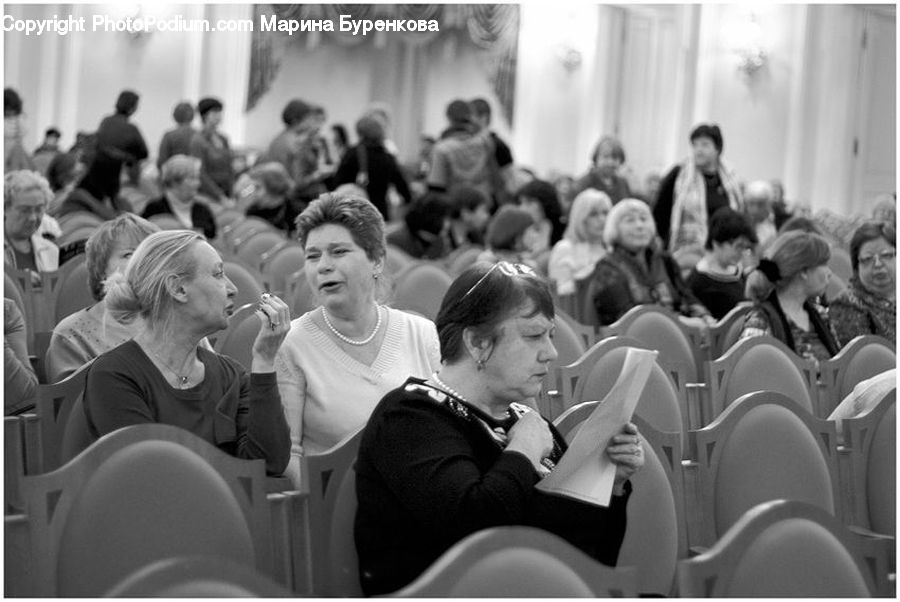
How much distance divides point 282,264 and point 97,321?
9.80 feet

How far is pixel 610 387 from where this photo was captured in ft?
13.0

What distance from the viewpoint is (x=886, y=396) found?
3.52 m

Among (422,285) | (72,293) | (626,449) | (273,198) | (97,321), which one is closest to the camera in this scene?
(626,449)

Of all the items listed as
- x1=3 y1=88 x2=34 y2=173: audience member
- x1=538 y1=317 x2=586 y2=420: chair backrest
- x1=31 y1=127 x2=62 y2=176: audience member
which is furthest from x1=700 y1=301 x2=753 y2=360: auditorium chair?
x1=31 y1=127 x2=62 y2=176: audience member

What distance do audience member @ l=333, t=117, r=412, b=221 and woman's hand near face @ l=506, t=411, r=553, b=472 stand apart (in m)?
6.79

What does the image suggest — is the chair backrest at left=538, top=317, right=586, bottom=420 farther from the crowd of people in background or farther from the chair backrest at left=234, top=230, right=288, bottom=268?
the chair backrest at left=234, top=230, right=288, bottom=268

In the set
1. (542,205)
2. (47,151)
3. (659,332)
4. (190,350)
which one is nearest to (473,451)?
(190,350)

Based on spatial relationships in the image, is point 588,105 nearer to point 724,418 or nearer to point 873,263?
point 873,263

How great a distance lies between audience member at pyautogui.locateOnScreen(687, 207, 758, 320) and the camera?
6395mm

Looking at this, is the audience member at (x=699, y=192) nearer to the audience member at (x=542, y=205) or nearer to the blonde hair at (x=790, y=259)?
the audience member at (x=542, y=205)

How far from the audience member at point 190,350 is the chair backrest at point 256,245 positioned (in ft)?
13.8

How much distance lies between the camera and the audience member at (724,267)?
639 cm

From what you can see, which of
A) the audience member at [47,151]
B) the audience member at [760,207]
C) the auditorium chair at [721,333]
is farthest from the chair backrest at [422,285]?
the audience member at [47,151]

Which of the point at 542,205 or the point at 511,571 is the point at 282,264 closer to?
the point at 542,205
